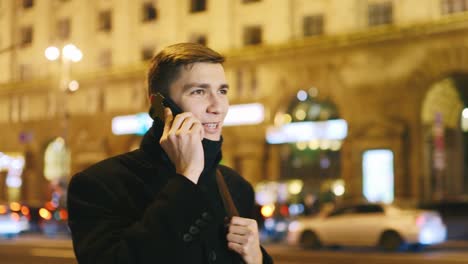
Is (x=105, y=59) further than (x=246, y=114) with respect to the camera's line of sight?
Yes

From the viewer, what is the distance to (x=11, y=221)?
29781 millimetres

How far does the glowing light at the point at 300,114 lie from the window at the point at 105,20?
1487 cm

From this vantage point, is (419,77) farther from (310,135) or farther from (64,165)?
(64,165)

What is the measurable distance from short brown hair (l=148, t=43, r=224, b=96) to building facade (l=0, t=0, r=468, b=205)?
944 inches

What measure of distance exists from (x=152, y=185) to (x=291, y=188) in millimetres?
→ 33913

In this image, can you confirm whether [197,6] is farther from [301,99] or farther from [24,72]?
[24,72]

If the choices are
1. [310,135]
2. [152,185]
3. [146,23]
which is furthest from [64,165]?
[152,185]

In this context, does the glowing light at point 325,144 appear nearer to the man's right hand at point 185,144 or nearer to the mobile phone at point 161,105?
the mobile phone at point 161,105

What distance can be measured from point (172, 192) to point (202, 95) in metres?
0.41

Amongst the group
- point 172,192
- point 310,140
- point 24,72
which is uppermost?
point 24,72

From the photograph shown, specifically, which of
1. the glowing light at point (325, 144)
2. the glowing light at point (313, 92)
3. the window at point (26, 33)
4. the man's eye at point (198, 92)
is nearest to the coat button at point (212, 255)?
the man's eye at point (198, 92)

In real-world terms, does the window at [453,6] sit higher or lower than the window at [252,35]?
higher

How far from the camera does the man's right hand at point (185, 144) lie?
2.37 meters

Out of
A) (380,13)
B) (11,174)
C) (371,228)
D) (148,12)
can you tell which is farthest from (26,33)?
(371,228)
